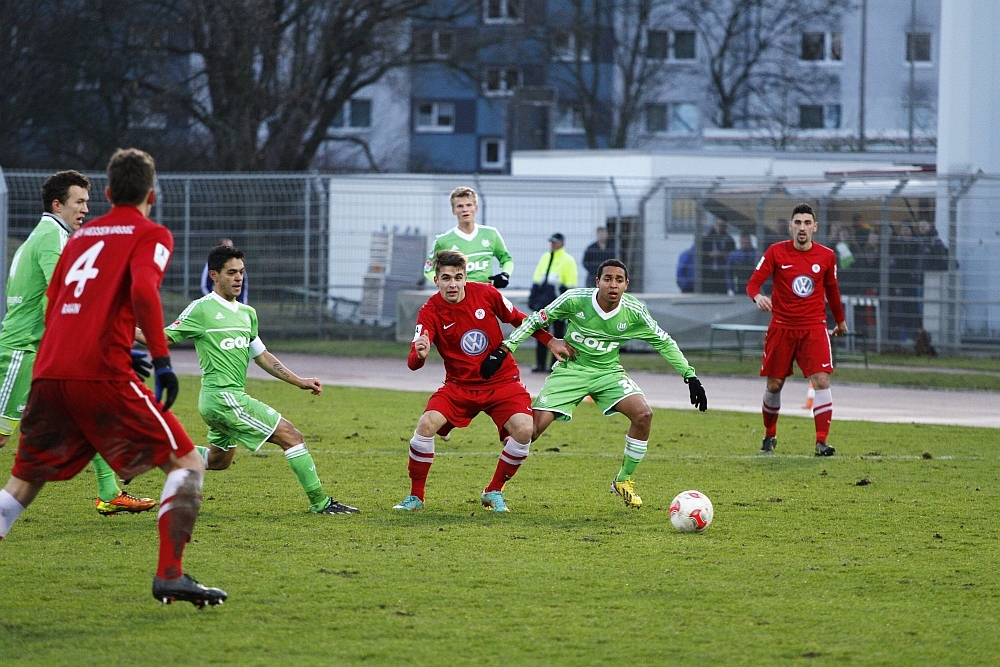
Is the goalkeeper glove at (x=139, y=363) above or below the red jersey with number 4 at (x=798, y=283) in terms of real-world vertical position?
below

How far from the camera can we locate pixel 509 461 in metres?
7.75

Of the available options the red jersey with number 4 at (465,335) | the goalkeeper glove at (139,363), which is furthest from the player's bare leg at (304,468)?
the goalkeeper glove at (139,363)

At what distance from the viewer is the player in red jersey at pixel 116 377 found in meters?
5.02

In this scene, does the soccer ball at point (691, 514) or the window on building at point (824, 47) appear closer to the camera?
the soccer ball at point (691, 514)

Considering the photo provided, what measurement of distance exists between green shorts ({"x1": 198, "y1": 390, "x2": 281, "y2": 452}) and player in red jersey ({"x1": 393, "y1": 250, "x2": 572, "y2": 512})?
897 millimetres

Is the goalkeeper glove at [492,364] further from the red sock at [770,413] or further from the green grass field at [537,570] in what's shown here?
the red sock at [770,413]

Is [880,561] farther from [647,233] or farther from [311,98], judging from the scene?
[311,98]

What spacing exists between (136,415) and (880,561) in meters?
3.73

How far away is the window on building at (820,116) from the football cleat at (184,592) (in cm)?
5214

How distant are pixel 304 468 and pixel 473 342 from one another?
1310mm

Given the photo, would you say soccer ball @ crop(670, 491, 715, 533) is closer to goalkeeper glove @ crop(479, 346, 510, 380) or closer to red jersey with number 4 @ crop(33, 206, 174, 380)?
goalkeeper glove @ crop(479, 346, 510, 380)

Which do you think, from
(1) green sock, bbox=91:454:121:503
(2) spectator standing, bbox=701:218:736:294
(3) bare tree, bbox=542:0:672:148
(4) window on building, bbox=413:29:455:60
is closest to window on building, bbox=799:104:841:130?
(3) bare tree, bbox=542:0:672:148

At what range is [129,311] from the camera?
16.9ft

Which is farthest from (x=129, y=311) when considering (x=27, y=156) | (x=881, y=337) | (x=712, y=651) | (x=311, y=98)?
(x=27, y=156)
